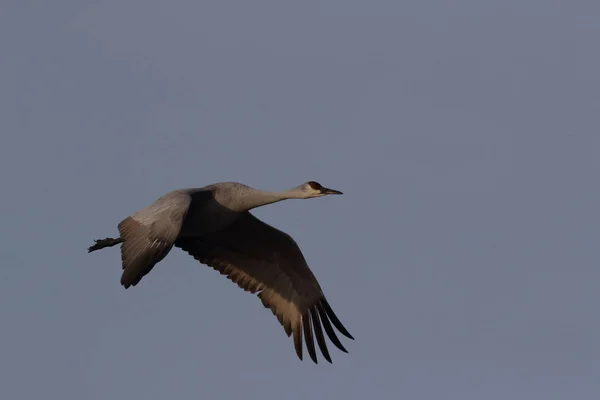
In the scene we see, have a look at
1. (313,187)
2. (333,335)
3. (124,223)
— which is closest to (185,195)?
(124,223)

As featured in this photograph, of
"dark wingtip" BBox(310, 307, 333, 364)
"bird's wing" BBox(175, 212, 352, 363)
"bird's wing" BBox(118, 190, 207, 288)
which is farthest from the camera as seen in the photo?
"bird's wing" BBox(175, 212, 352, 363)

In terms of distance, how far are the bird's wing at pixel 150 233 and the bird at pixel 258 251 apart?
24 cm

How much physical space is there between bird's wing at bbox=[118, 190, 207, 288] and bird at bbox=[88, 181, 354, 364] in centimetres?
24

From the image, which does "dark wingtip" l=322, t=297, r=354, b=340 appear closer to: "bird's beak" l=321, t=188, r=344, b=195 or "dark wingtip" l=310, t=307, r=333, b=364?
"dark wingtip" l=310, t=307, r=333, b=364

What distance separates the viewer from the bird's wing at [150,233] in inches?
757

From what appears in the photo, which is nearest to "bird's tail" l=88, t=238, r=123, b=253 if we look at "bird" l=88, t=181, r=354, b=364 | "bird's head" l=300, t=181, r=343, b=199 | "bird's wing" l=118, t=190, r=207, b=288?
"bird" l=88, t=181, r=354, b=364

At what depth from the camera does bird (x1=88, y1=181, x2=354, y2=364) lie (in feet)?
70.9

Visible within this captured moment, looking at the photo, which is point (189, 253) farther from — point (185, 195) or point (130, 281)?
point (130, 281)

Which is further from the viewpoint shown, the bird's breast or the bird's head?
the bird's head

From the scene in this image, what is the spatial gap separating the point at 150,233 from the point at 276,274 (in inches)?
151

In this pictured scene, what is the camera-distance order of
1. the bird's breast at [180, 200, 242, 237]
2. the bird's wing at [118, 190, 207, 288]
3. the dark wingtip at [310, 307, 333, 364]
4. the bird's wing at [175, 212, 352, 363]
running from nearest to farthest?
the bird's wing at [118, 190, 207, 288], the bird's breast at [180, 200, 242, 237], the dark wingtip at [310, 307, 333, 364], the bird's wing at [175, 212, 352, 363]

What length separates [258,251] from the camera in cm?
2297

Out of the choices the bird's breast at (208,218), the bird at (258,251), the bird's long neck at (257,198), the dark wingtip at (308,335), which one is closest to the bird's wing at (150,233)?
the bird at (258,251)

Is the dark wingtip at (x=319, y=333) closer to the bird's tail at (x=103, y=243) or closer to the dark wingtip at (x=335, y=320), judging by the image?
the dark wingtip at (x=335, y=320)
